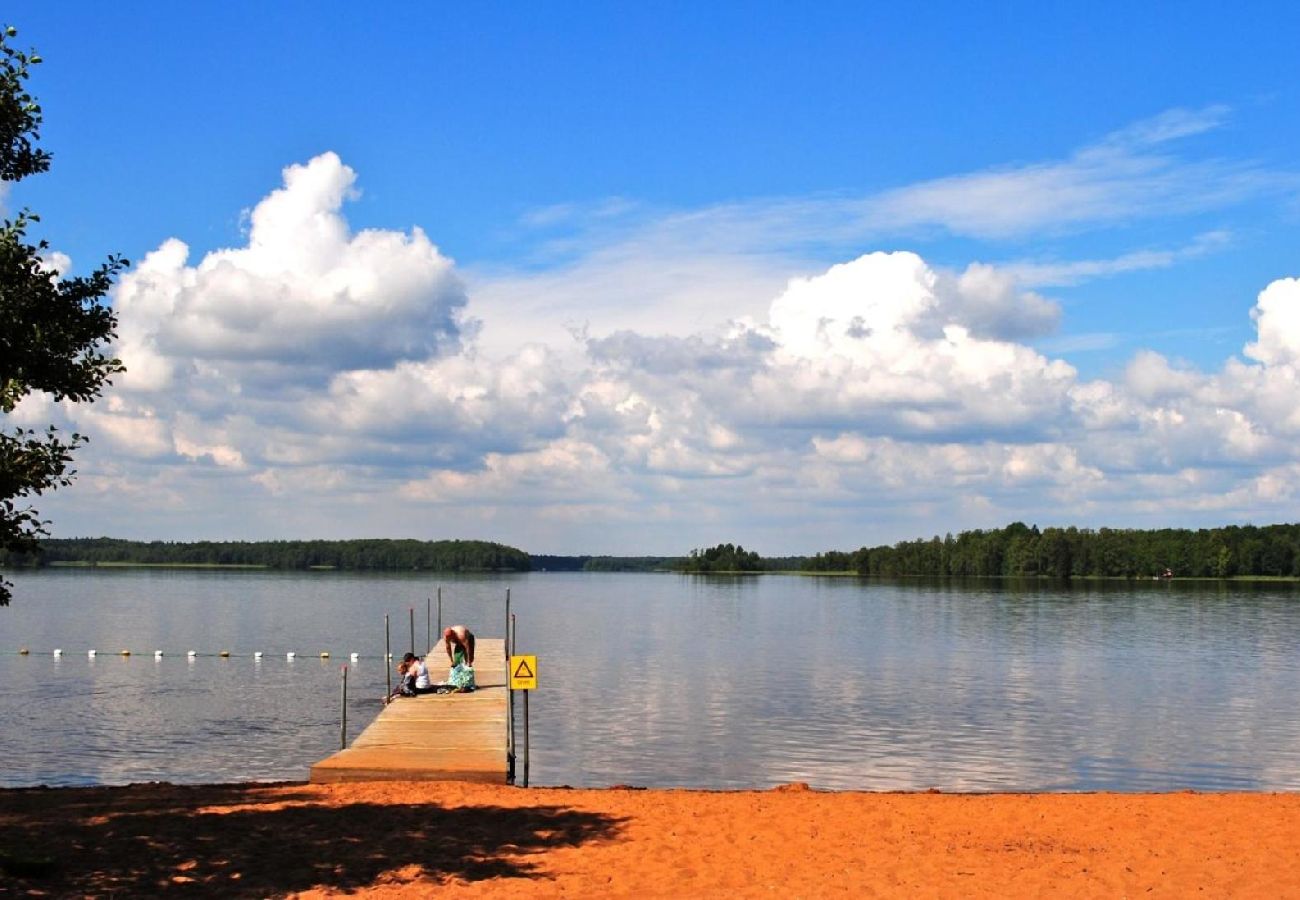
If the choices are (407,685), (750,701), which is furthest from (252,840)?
(750,701)

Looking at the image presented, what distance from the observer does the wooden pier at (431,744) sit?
66.0 feet

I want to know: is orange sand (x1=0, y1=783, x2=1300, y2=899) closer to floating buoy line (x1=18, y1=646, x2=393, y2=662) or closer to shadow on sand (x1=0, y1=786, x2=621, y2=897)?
shadow on sand (x1=0, y1=786, x2=621, y2=897)

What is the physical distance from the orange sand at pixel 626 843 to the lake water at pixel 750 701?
7285 mm

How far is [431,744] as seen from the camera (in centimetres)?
2333

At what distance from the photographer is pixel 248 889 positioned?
44.4ft

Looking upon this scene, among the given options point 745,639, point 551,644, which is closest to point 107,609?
point 551,644

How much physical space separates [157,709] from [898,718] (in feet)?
76.9

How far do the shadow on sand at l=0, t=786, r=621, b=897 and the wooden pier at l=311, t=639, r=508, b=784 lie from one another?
1547 mm

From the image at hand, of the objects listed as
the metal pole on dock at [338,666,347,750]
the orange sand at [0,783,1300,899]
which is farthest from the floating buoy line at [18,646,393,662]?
the orange sand at [0,783,1300,899]

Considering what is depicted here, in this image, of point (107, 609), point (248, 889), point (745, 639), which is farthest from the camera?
point (107, 609)

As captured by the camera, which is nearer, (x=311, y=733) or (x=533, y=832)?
(x=533, y=832)

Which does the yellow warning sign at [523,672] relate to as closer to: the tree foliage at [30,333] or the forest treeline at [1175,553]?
the tree foliage at [30,333]

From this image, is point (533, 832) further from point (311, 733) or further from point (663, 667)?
point (663, 667)

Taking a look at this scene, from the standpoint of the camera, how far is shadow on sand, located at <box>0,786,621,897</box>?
542 inches
